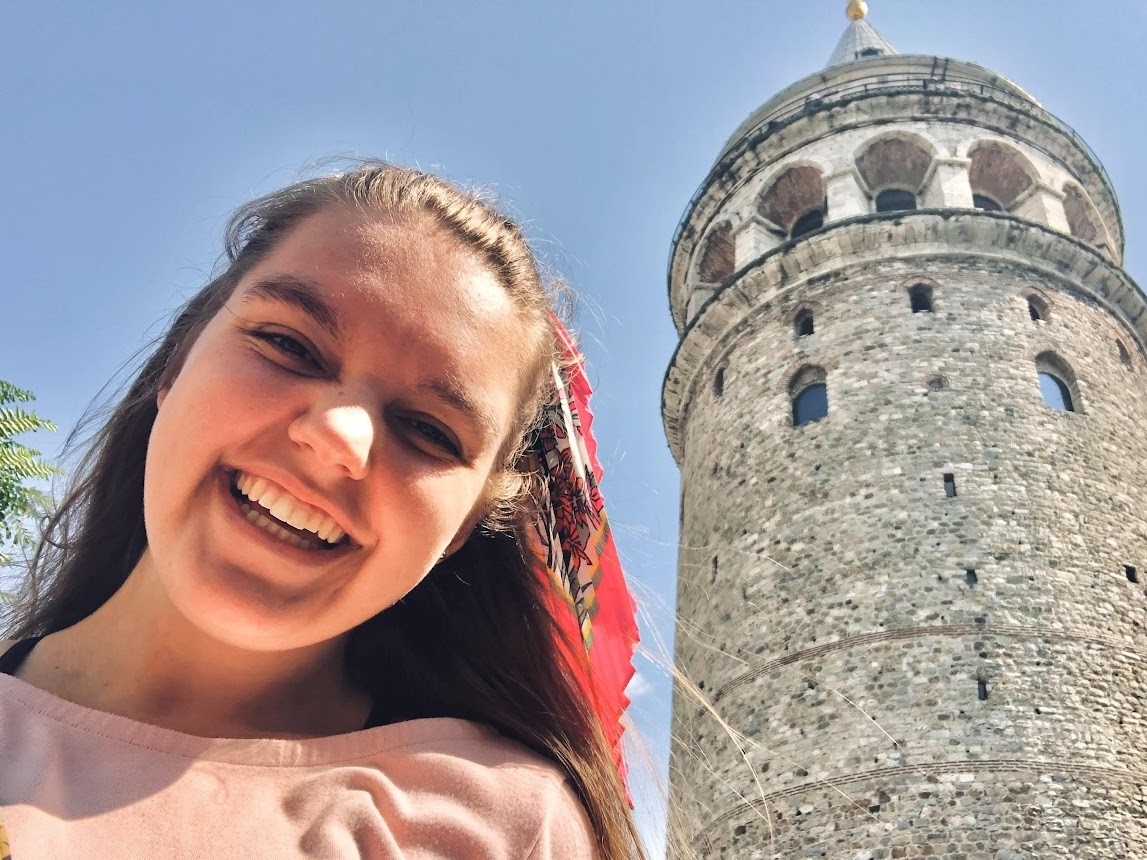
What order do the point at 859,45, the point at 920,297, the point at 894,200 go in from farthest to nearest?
the point at 859,45
the point at 894,200
the point at 920,297

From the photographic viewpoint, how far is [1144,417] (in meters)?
13.9

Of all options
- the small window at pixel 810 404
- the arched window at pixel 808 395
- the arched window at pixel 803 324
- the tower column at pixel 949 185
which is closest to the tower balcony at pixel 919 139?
the tower column at pixel 949 185

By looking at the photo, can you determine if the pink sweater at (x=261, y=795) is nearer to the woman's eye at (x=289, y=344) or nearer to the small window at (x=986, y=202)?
the woman's eye at (x=289, y=344)

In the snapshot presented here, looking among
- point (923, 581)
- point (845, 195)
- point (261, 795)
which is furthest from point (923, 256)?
point (261, 795)

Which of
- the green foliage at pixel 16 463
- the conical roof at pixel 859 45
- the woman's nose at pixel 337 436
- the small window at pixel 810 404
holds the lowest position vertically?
the woman's nose at pixel 337 436

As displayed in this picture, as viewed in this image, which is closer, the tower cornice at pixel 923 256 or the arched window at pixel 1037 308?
the arched window at pixel 1037 308

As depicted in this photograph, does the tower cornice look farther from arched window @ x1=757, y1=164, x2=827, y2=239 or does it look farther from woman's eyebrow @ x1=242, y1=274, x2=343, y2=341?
woman's eyebrow @ x1=242, y1=274, x2=343, y2=341

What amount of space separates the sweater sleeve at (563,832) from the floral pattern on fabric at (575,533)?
505mm

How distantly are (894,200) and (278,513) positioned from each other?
1675 cm

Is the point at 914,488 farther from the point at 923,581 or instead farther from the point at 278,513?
the point at 278,513

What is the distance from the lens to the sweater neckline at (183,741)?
61.6 inches

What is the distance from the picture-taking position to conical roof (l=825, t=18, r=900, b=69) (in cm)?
2147

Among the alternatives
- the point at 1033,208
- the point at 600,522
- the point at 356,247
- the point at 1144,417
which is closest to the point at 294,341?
the point at 356,247

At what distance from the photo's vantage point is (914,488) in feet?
39.1
